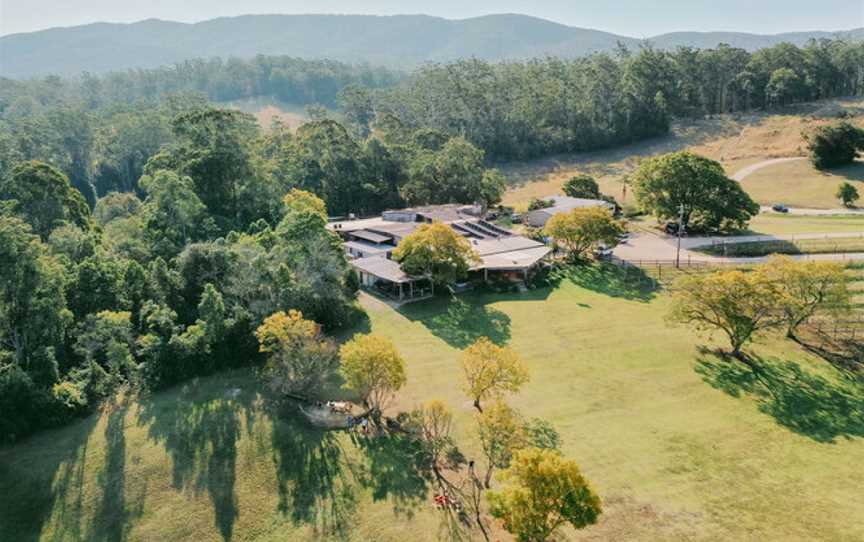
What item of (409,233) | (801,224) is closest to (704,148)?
(801,224)

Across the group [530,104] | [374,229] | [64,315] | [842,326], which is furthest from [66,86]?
[842,326]

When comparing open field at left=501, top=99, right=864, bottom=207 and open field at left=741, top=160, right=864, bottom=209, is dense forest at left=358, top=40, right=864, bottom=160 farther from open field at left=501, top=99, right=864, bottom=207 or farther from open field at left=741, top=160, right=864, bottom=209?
open field at left=741, top=160, right=864, bottom=209

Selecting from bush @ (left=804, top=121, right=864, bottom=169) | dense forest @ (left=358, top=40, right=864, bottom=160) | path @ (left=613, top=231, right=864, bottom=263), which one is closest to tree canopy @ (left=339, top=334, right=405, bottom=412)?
path @ (left=613, top=231, right=864, bottom=263)

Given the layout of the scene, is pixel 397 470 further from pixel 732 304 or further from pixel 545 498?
pixel 732 304

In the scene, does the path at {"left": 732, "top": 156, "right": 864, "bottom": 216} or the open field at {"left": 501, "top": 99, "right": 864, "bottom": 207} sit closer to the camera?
the path at {"left": 732, "top": 156, "right": 864, "bottom": 216}

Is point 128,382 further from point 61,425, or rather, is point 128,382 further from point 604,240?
point 604,240

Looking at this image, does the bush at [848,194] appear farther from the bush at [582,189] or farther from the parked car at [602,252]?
the parked car at [602,252]
